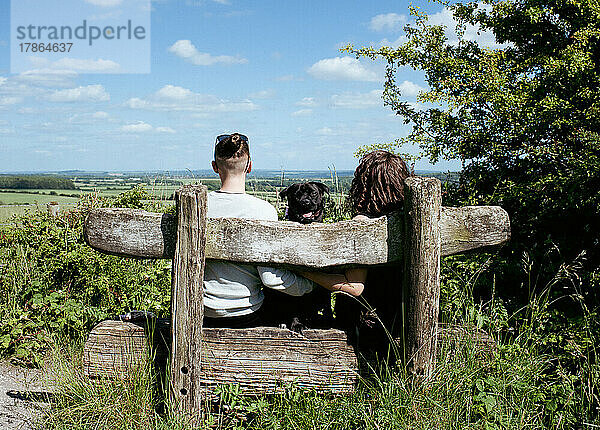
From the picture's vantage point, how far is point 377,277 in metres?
3.64

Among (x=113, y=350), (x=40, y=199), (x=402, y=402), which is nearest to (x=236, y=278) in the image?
(x=113, y=350)

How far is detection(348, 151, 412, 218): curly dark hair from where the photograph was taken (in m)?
3.51

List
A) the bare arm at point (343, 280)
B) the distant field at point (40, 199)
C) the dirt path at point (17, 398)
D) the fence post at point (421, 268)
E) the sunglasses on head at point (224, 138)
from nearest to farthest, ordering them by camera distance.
Answer: the fence post at point (421, 268), the bare arm at point (343, 280), the sunglasses on head at point (224, 138), the dirt path at point (17, 398), the distant field at point (40, 199)

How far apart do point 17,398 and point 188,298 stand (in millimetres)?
2097

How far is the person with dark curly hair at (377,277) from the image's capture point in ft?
11.4

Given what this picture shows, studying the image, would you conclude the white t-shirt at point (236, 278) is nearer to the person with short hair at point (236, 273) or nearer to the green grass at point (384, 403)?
the person with short hair at point (236, 273)

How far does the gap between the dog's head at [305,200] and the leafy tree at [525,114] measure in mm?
2354

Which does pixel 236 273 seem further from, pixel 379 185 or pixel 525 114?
pixel 525 114

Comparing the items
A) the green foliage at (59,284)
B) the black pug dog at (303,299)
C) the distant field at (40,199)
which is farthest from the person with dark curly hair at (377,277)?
the distant field at (40,199)

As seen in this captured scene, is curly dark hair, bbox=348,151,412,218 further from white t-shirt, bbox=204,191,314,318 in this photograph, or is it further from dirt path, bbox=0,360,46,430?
dirt path, bbox=0,360,46,430

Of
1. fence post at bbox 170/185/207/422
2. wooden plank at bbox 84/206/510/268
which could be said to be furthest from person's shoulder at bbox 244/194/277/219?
fence post at bbox 170/185/207/422

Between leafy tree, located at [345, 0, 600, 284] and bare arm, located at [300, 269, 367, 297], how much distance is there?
2348mm

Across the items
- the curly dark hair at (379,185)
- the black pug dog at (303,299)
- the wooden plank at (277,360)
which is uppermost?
the curly dark hair at (379,185)

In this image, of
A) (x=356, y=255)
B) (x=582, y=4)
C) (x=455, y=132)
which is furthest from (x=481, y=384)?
(x=582, y=4)
